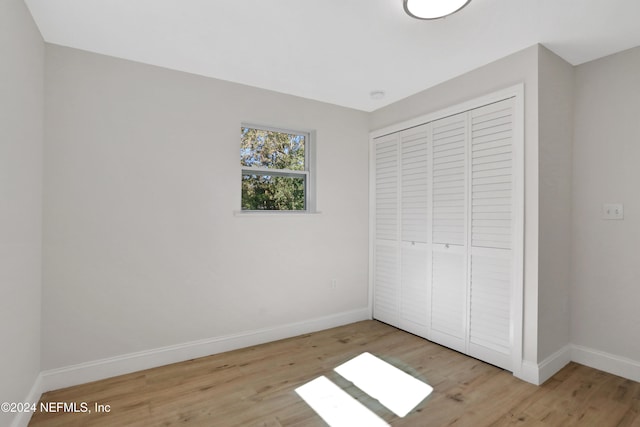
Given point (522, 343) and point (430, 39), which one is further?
point (522, 343)

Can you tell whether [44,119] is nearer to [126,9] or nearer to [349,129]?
[126,9]

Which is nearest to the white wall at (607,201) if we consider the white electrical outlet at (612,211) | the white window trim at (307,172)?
the white electrical outlet at (612,211)

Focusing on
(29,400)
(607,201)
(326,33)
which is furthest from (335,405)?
(607,201)

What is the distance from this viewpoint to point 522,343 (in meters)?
2.48

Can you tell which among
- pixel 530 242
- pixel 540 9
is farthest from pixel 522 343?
pixel 540 9

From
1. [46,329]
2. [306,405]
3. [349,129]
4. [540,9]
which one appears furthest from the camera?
[349,129]

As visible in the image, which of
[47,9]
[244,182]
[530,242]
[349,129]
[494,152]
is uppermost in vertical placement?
[47,9]

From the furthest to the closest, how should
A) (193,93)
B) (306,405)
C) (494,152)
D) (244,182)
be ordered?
1. (244,182)
2. (193,93)
3. (494,152)
4. (306,405)

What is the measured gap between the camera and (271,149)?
11.2 ft

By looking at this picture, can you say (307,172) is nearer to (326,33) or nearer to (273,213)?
(273,213)

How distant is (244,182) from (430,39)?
207cm

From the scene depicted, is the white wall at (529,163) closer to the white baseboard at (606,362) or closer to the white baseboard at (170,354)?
the white baseboard at (606,362)

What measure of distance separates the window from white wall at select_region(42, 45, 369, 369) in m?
0.15

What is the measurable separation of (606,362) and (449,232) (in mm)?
1570
